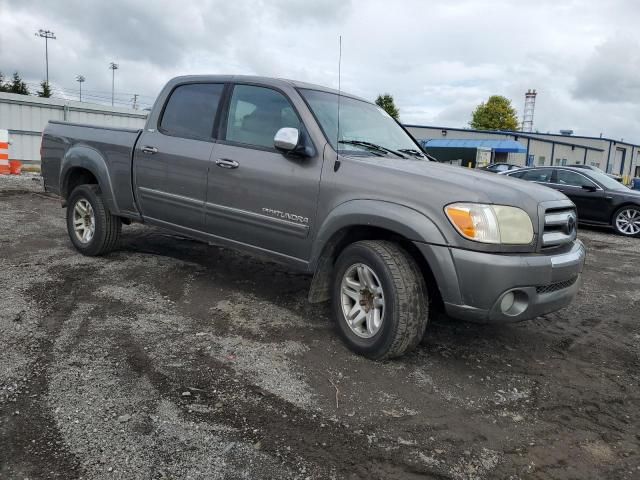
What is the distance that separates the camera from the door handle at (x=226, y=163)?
4273 millimetres

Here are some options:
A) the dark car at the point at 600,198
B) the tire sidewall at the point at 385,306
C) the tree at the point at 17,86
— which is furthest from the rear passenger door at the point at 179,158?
the tree at the point at 17,86

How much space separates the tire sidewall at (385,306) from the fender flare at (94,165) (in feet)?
9.29

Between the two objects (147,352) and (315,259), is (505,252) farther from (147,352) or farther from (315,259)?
(147,352)

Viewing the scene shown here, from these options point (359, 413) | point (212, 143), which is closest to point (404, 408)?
point (359, 413)

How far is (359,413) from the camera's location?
115 inches

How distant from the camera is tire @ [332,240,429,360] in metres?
3.38

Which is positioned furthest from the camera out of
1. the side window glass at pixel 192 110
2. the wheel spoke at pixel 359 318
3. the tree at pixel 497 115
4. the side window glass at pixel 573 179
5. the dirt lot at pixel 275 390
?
the tree at pixel 497 115

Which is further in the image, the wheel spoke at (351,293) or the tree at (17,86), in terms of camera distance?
the tree at (17,86)

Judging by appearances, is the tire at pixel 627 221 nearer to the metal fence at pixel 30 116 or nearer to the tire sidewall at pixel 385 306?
the tire sidewall at pixel 385 306

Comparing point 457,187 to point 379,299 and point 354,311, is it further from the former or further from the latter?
point 354,311

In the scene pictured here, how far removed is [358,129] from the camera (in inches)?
170

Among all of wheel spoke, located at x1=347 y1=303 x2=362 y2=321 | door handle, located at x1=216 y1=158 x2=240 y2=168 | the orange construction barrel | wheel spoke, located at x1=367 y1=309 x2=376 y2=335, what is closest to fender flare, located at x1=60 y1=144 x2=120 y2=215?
door handle, located at x1=216 y1=158 x2=240 y2=168

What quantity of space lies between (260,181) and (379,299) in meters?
1.34

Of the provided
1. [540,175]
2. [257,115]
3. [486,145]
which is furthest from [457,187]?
[486,145]
